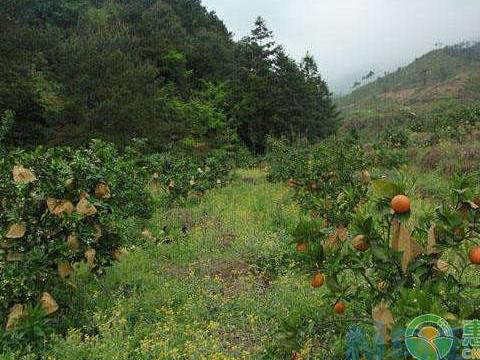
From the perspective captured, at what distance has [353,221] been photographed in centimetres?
298

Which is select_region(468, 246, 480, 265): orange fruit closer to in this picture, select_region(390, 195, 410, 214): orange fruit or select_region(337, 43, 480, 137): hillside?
select_region(390, 195, 410, 214): orange fruit

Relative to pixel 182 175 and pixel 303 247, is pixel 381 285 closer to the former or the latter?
pixel 303 247

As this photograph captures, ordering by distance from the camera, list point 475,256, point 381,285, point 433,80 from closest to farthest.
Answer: point 475,256, point 381,285, point 433,80

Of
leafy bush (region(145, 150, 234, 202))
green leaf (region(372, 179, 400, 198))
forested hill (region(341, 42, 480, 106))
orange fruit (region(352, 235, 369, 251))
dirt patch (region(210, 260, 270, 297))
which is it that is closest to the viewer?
green leaf (region(372, 179, 400, 198))

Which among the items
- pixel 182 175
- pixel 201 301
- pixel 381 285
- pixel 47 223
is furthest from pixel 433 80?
pixel 381 285

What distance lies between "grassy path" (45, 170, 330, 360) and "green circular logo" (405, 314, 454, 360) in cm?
88

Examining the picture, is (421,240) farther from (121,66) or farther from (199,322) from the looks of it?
(121,66)

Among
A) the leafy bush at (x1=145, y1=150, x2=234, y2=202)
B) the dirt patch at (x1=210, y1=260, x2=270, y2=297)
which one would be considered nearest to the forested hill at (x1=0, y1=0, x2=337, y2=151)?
the leafy bush at (x1=145, y1=150, x2=234, y2=202)

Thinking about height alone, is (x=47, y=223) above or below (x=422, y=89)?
above

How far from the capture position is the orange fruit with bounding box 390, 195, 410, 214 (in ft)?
8.46

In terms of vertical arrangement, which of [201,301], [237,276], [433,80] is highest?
[201,301]

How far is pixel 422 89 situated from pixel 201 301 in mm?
96979

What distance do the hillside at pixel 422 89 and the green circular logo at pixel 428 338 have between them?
5669 centimetres

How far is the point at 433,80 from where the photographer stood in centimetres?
9844
